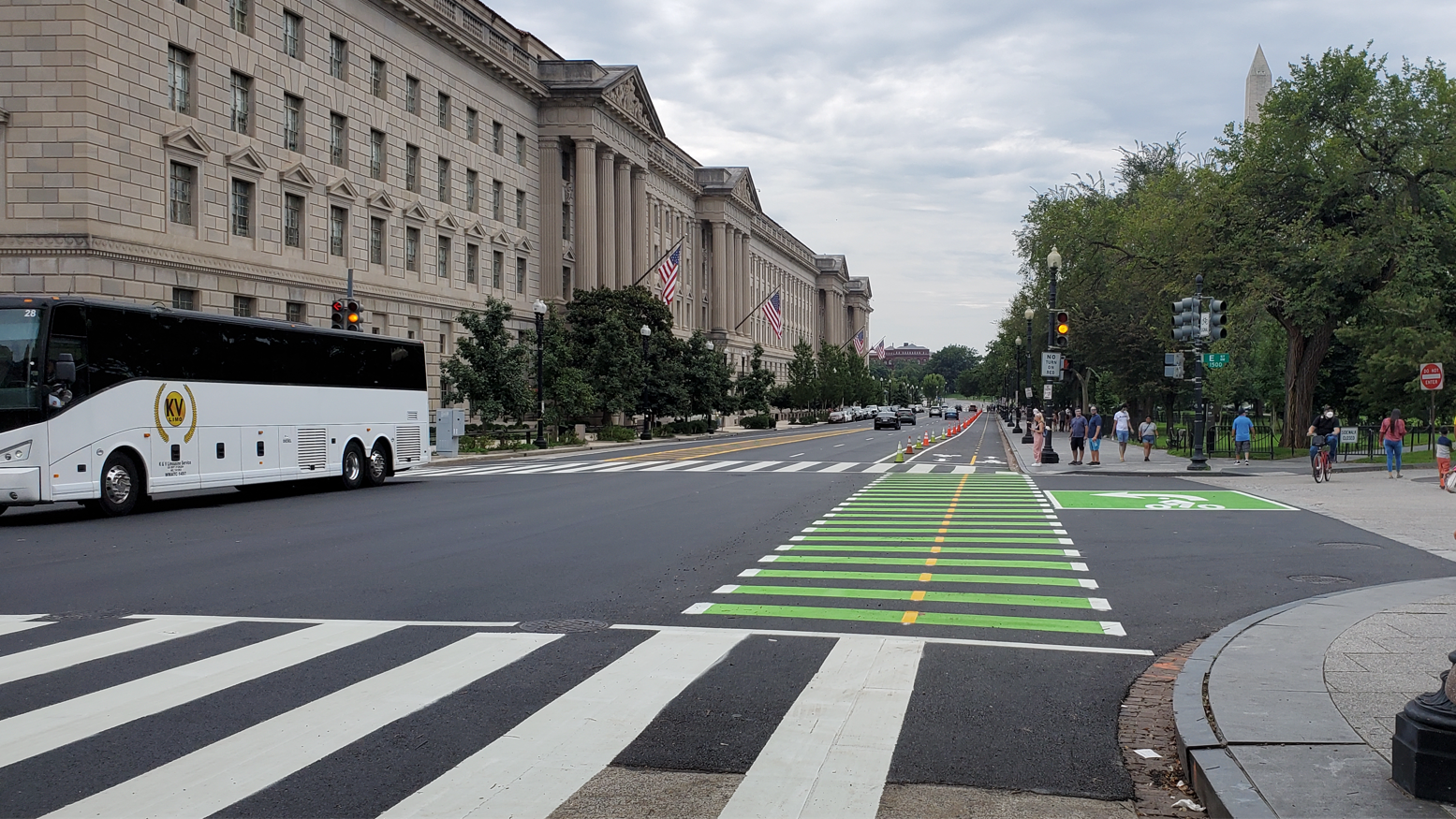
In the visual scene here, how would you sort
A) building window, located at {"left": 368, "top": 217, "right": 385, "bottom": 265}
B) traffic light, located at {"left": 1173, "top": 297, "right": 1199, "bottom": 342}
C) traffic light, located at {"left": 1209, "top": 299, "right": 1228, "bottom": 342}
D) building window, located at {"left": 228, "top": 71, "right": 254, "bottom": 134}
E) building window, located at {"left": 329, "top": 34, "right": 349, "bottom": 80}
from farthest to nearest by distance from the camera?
building window, located at {"left": 368, "top": 217, "right": 385, "bottom": 265}, building window, located at {"left": 329, "top": 34, "right": 349, "bottom": 80}, building window, located at {"left": 228, "top": 71, "right": 254, "bottom": 134}, traffic light, located at {"left": 1173, "top": 297, "right": 1199, "bottom": 342}, traffic light, located at {"left": 1209, "top": 299, "right": 1228, "bottom": 342}

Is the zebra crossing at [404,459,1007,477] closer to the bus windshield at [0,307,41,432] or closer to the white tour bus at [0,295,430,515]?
the white tour bus at [0,295,430,515]

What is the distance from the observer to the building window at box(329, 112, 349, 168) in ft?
150

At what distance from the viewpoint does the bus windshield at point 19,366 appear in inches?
690

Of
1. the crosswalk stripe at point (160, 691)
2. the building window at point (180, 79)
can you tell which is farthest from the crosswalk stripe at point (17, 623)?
the building window at point (180, 79)

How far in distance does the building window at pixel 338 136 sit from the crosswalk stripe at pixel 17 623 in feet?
129

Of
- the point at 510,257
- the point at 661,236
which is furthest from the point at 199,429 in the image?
the point at 661,236

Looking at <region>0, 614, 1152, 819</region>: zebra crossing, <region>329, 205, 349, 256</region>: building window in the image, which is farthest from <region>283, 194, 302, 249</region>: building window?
<region>0, 614, 1152, 819</region>: zebra crossing

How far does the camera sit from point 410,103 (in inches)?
2058

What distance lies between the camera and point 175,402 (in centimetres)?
2023

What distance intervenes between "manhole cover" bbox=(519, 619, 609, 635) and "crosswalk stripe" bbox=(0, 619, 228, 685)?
249 centimetres

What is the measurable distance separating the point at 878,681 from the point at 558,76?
66.3m

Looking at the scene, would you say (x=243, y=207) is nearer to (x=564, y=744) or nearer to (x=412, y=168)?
(x=412, y=168)

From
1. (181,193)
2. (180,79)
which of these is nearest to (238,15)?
(180,79)

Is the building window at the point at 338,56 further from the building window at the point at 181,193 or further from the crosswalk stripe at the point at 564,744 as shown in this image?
the crosswalk stripe at the point at 564,744
